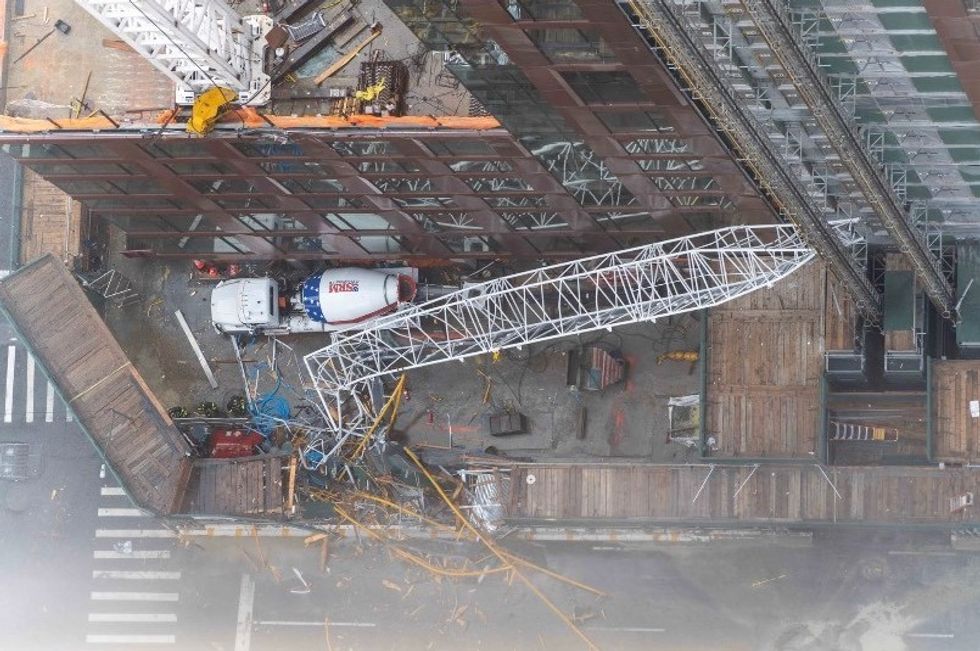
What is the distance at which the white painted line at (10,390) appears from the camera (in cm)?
9925

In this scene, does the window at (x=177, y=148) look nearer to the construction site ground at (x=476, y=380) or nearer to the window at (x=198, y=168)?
the window at (x=198, y=168)

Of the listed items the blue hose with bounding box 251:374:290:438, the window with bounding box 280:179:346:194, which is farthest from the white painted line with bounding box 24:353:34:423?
the window with bounding box 280:179:346:194

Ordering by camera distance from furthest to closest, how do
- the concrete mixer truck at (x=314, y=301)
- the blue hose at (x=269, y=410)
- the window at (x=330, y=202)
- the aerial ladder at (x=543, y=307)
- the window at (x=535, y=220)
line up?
the blue hose at (x=269, y=410) < the concrete mixer truck at (x=314, y=301) < the window at (x=535, y=220) < the window at (x=330, y=202) < the aerial ladder at (x=543, y=307)

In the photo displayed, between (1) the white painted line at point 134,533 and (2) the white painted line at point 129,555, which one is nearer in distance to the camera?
(2) the white painted line at point 129,555

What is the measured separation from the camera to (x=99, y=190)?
271ft

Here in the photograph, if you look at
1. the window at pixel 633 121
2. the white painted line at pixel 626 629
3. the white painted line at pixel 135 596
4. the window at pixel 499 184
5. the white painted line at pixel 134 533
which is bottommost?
the white painted line at pixel 626 629

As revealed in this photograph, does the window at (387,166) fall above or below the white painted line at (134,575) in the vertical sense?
above

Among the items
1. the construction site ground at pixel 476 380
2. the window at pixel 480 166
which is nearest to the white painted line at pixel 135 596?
the construction site ground at pixel 476 380

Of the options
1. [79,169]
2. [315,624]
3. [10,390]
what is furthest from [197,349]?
[79,169]

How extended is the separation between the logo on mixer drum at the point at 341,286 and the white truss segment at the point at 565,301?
2.78 meters

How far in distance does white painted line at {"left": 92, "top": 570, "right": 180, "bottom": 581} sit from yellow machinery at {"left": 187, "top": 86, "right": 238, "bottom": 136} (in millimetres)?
34924

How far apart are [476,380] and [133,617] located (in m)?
27.4

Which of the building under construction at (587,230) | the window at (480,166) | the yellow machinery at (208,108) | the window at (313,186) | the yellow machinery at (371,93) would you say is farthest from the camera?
the window at (313,186)

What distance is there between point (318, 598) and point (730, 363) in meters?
30.6
